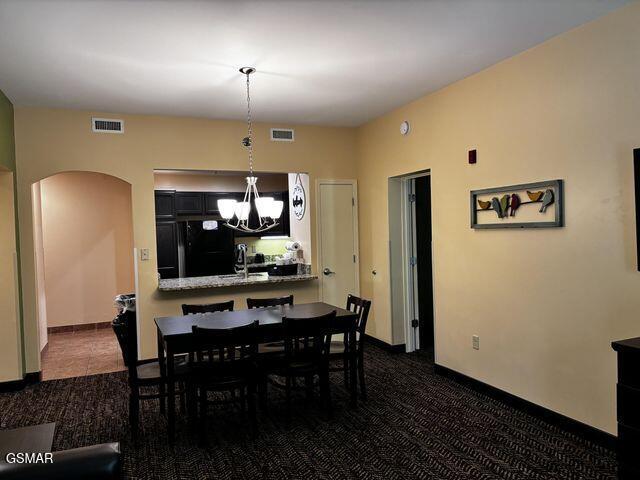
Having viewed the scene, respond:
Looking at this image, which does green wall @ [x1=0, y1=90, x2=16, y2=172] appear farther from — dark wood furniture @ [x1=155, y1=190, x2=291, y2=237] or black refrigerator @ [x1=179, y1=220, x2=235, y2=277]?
black refrigerator @ [x1=179, y1=220, x2=235, y2=277]

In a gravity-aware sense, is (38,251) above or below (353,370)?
above

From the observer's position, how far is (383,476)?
2758 millimetres

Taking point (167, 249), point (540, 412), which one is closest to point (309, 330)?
point (540, 412)

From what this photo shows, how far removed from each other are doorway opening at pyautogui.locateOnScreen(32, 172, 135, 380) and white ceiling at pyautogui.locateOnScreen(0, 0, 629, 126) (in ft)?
9.11

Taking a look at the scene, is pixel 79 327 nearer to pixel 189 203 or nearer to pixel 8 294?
pixel 189 203

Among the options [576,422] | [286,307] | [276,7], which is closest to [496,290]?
[576,422]

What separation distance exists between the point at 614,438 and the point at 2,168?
545cm

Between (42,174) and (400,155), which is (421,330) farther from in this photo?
(42,174)

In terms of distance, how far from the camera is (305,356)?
3596 millimetres

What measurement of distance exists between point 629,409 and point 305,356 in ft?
6.95

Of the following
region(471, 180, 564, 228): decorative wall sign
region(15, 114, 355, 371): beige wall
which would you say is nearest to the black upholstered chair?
region(471, 180, 564, 228): decorative wall sign

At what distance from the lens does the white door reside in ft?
19.7

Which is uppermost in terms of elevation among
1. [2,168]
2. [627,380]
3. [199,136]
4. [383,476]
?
[199,136]

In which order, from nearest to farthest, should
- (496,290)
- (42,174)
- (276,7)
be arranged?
(276,7)
(496,290)
(42,174)
